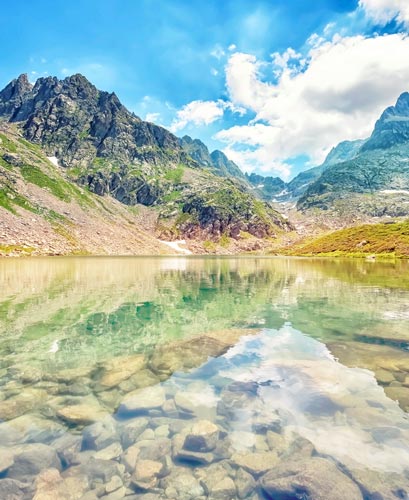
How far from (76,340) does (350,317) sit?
2461 centimetres

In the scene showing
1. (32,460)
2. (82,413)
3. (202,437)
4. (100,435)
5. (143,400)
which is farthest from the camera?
(143,400)

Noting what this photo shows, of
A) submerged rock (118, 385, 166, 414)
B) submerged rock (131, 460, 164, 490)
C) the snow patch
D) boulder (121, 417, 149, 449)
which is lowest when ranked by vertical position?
the snow patch

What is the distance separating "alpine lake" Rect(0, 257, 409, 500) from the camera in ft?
29.9

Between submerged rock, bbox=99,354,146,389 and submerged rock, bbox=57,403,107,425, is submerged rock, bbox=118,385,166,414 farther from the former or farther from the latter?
submerged rock, bbox=99,354,146,389

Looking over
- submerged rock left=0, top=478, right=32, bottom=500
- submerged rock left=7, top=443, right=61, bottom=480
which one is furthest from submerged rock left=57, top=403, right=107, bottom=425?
submerged rock left=0, top=478, right=32, bottom=500

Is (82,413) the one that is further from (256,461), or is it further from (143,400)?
(256,461)

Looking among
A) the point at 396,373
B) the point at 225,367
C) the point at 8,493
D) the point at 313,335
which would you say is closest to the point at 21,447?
the point at 8,493

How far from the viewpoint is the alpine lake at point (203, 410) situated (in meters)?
9.11

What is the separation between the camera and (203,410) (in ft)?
43.4

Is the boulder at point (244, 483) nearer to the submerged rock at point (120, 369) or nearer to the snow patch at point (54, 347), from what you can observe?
the submerged rock at point (120, 369)

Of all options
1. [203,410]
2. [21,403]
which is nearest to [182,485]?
[203,410]

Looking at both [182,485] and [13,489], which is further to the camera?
[182,485]

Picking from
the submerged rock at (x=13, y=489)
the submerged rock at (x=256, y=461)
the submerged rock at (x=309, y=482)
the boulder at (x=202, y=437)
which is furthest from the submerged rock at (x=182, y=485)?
the submerged rock at (x=13, y=489)

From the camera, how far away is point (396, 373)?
1708cm
